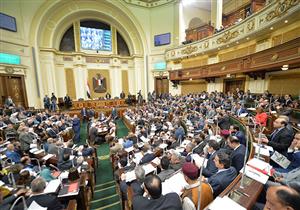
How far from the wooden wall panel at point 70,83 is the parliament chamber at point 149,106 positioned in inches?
4.2

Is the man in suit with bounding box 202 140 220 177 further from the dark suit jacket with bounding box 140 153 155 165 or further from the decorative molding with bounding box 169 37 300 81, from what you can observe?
the decorative molding with bounding box 169 37 300 81

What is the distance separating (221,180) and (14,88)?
1496 centimetres

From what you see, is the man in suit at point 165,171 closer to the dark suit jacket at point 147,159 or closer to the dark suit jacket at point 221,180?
the dark suit jacket at point 147,159

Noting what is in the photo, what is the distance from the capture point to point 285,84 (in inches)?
312

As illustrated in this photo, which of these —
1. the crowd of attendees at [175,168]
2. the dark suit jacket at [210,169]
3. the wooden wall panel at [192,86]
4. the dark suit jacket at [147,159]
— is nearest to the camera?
the crowd of attendees at [175,168]

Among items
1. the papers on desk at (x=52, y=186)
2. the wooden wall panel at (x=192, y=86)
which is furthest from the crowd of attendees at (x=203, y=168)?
the wooden wall panel at (x=192, y=86)

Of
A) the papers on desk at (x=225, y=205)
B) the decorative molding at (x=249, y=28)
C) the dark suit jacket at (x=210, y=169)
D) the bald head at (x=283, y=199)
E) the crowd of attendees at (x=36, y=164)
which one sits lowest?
the crowd of attendees at (x=36, y=164)

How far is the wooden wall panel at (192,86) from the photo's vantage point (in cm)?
1409

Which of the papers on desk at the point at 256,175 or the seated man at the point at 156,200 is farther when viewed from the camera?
the papers on desk at the point at 256,175

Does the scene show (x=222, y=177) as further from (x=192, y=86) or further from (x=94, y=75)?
(x=94, y=75)

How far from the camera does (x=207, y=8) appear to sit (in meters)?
17.5

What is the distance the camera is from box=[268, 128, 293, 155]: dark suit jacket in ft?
9.53

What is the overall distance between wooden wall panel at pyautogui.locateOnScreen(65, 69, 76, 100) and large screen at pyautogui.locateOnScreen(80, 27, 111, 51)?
311cm

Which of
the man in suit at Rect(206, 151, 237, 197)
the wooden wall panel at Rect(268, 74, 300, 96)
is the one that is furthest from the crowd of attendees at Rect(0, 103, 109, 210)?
the wooden wall panel at Rect(268, 74, 300, 96)
